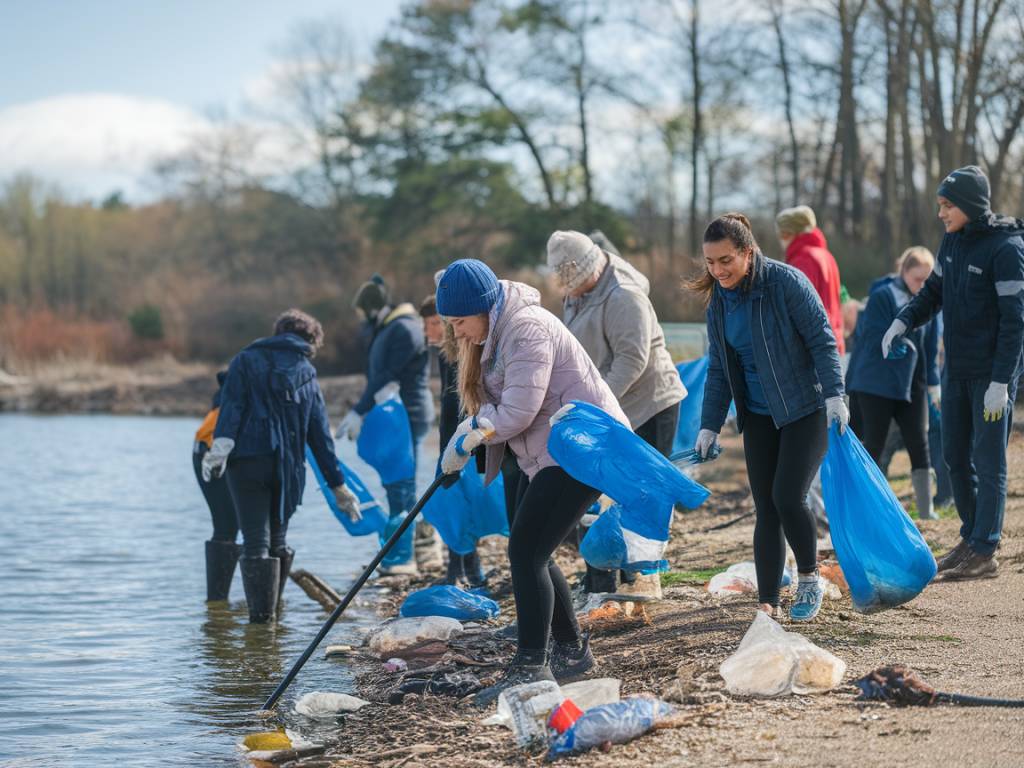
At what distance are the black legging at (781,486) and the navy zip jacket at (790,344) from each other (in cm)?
9

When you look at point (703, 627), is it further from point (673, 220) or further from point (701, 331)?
point (673, 220)

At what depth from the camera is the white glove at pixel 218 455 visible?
6.56 meters

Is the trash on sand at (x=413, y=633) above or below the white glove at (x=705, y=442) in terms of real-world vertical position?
below

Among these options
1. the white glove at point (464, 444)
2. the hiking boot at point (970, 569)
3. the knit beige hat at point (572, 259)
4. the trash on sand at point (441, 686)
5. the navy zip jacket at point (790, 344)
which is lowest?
the trash on sand at point (441, 686)

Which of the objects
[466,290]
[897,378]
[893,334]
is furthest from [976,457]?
[466,290]

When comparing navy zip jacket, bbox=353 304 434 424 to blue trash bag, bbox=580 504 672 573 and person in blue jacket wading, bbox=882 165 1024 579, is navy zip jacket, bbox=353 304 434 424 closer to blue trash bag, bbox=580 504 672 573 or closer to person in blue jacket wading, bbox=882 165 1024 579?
blue trash bag, bbox=580 504 672 573

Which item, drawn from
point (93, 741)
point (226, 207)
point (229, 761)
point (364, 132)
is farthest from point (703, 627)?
point (226, 207)

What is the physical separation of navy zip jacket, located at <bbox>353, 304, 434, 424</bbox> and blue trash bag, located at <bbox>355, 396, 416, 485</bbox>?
0.11m

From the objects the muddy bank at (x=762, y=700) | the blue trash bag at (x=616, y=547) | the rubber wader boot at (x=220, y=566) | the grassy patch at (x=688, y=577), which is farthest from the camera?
the rubber wader boot at (x=220, y=566)

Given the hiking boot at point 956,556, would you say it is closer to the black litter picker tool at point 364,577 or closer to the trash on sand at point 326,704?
the black litter picker tool at point 364,577

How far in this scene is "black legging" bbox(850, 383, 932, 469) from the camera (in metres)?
7.73

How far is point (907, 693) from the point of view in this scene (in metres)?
4.09

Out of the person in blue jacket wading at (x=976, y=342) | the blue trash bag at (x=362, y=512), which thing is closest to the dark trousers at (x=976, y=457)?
the person in blue jacket wading at (x=976, y=342)

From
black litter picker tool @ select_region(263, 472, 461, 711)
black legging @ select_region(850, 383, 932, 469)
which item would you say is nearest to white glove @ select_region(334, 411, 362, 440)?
black litter picker tool @ select_region(263, 472, 461, 711)
